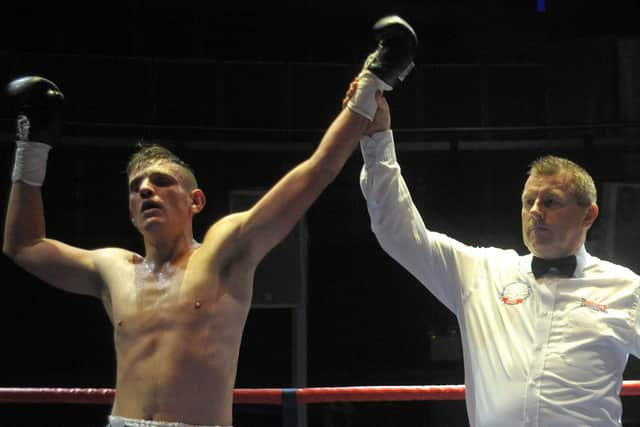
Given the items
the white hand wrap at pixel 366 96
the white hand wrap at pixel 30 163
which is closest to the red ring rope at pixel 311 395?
the white hand wrap at pixel 30 163

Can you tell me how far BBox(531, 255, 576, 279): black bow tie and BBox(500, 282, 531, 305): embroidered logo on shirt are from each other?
0.16 feet

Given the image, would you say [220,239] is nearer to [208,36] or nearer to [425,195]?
[425,195]

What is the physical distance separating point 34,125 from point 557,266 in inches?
56.5

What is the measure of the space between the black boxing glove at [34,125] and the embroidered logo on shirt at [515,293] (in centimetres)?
126

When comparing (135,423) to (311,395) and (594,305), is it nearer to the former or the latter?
(311,395)

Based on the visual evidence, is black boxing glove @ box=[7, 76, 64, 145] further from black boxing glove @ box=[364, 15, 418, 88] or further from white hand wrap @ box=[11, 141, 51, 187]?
black boxing glove @ box=[364, 15, 418, 88]

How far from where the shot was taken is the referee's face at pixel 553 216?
1911 mm

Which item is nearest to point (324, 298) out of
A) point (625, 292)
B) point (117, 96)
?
point (117, 96)

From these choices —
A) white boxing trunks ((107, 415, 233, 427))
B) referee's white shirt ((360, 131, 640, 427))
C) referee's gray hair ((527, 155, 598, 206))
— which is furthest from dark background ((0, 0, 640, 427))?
white boxing trunks ((107, 415, 233, 427))

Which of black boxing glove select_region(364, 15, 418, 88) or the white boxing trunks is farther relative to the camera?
black boxing glove select_region(364, 15, 418, 88)

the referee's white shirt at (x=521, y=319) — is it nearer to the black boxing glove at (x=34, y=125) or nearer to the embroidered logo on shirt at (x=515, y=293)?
the embroidered logo on shirt at (x=515, y=293)

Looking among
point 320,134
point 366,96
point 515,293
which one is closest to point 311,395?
point 515,293

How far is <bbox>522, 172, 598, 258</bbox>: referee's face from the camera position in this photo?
1.91 m

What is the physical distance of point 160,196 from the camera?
1.85 meters
